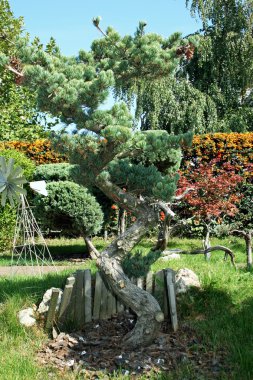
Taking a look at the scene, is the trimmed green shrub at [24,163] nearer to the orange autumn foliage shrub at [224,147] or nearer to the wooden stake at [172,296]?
the orange autumn foliage shrub at [224,147]

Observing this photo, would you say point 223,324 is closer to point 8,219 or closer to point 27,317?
point 27,317

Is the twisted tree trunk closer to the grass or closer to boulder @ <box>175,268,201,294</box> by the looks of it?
the grass

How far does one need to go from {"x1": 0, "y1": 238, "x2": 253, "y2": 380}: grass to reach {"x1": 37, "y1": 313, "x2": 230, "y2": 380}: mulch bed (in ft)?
0.25

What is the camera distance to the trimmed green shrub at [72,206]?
8367 millimetres

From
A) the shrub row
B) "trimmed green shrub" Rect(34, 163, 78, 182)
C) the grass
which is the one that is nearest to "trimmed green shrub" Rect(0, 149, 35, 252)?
"trimmed green shrub" Rect(34, 163, 78, 182)

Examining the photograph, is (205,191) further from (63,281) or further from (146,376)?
(146,376)

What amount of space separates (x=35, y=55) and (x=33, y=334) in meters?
2.38

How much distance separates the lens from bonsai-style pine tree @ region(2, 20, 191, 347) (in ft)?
13.2

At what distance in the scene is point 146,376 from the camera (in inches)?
148

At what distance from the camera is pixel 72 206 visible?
329 inches

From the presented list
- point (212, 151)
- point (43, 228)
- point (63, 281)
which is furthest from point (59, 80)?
point (212, 151)

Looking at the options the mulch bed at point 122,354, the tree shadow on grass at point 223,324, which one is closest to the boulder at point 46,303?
the mulch bed at point 122,354

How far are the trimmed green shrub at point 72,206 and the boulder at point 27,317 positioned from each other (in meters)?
3.89

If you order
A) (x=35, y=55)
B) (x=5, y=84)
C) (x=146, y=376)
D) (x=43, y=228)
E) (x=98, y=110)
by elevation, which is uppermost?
(x=5, y=84)
